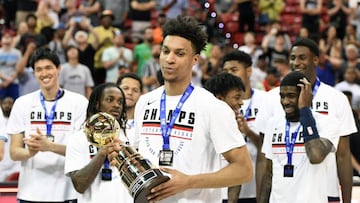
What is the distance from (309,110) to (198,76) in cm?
822

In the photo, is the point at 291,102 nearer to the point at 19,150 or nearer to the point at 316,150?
the point at 316,150

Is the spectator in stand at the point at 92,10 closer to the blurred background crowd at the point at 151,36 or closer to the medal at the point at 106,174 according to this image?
the blurred background crowd at the point at 151,36

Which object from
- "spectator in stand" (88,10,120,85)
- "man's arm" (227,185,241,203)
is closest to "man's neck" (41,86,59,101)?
"man's arm" (227,185,241,203)

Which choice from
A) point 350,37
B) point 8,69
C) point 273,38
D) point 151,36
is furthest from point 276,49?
point 8,69

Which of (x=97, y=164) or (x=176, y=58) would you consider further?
(x=97, y=164)

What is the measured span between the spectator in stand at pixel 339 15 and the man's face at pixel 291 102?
1232 cm

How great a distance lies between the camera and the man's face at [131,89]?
7.31m

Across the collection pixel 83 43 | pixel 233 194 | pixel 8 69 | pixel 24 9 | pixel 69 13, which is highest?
pixel 24 9

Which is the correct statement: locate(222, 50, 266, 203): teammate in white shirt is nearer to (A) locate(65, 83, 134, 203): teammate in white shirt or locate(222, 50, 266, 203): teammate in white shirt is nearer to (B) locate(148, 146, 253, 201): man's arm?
(A) locate(65, 83, 134, 203): teammate in white shirt

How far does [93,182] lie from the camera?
5.93 metres

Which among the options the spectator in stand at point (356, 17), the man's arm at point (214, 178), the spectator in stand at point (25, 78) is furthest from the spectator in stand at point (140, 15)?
the man's arm at point (214, 178)

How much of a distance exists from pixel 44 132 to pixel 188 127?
2.54 m

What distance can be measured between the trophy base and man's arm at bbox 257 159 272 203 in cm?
221

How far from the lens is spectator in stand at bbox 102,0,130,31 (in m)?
17.2
